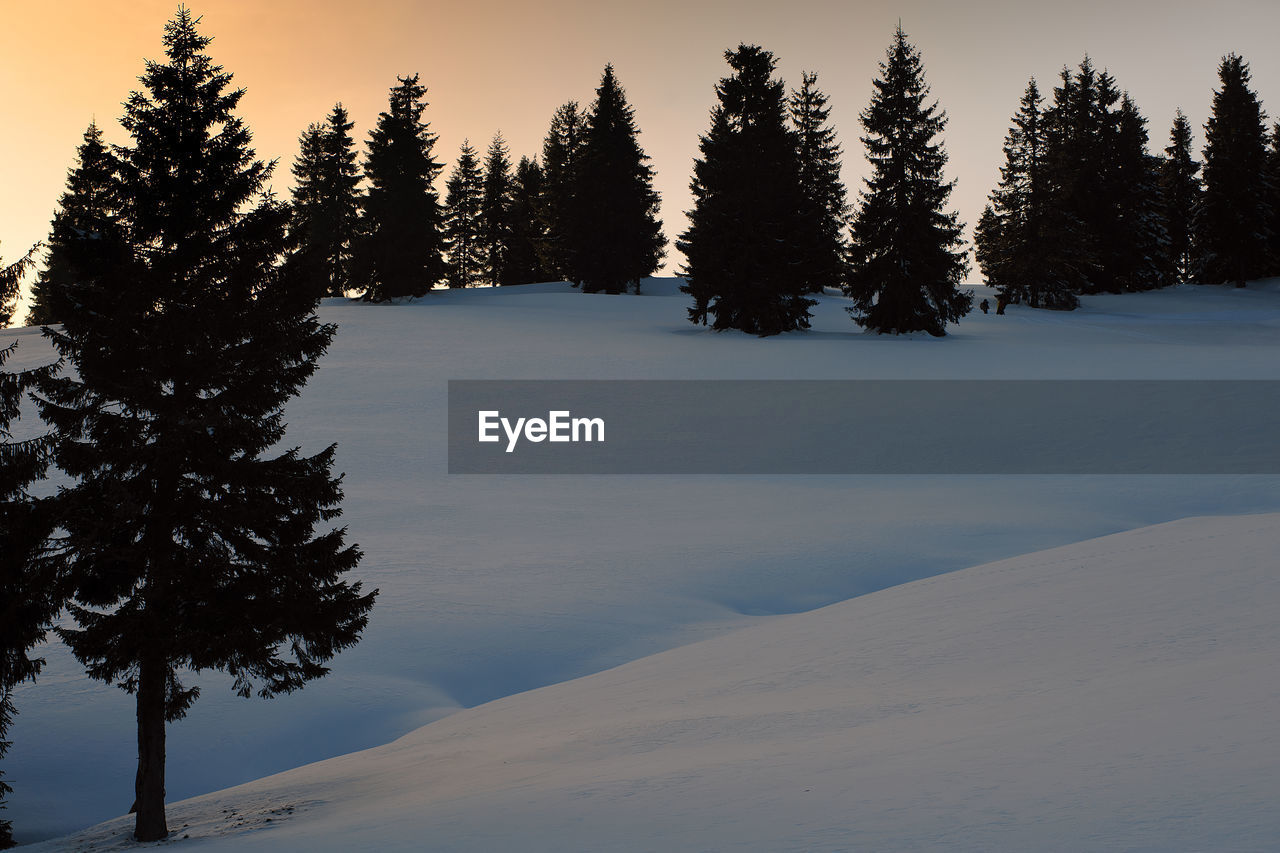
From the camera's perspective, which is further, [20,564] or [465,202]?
[465,202]

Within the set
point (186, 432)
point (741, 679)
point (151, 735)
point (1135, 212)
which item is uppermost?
point (1135, 212)

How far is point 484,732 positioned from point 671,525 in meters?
10.4

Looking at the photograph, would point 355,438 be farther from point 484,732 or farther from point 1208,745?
point 1208,745

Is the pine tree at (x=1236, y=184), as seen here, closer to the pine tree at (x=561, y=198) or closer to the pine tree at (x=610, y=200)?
the pine tree at (x=610, y=200)

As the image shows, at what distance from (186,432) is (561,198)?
61061mm

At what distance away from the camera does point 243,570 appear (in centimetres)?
1040

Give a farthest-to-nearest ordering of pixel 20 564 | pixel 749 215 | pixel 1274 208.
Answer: pixel 1274 208
pixel 749 215
pixel 20 564

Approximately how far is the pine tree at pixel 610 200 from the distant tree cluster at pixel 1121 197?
75.8 ft

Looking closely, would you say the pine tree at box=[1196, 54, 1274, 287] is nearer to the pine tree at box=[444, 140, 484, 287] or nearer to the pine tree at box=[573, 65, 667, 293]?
the pine tree at box=[573, 65, 667, 293]

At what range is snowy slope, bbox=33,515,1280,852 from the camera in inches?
194

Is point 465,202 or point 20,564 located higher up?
point 465,202

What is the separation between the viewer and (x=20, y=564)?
34.3 feet

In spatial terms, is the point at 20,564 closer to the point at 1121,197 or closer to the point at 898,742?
the point at 898,742
